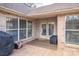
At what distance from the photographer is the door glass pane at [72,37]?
690 centimetres

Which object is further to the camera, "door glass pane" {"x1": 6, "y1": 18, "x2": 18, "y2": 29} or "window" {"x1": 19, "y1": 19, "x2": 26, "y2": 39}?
"window" {"x1": 19, "y1": 19, "x2": 26, "y2": 39}

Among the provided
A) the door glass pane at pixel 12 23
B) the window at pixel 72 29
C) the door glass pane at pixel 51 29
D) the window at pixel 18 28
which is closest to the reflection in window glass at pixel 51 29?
the door glass pane at pixel 51 29

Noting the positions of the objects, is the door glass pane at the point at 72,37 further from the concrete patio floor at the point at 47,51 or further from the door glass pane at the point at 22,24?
the door glass pane at the point at 22,24

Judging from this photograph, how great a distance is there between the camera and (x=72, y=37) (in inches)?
276

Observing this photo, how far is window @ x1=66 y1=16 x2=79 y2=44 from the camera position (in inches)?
271

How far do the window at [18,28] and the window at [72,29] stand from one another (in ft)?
11.6

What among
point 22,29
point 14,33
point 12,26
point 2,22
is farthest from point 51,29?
point 2,22

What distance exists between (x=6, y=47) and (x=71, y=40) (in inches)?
162

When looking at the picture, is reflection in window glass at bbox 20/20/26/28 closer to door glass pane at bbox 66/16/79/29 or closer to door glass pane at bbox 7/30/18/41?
door glass pane at bbox 7/30/18/41

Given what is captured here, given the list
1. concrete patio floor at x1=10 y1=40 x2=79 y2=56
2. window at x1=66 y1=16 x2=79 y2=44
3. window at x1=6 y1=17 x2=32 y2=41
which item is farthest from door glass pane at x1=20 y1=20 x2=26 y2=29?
window at x1=66 y1=16 x2=79 y2=44

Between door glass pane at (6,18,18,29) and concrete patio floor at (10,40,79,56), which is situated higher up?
door glass pane at (6,18,18,29)

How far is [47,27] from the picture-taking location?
36.2 ft

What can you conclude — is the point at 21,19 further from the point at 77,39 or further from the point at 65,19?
the point at 77,39

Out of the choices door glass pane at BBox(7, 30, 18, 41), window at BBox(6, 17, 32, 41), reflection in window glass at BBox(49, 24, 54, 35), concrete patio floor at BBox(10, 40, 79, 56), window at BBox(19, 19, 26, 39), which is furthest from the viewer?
reflection in window glass at BBox(49, 24, 54, 35)
